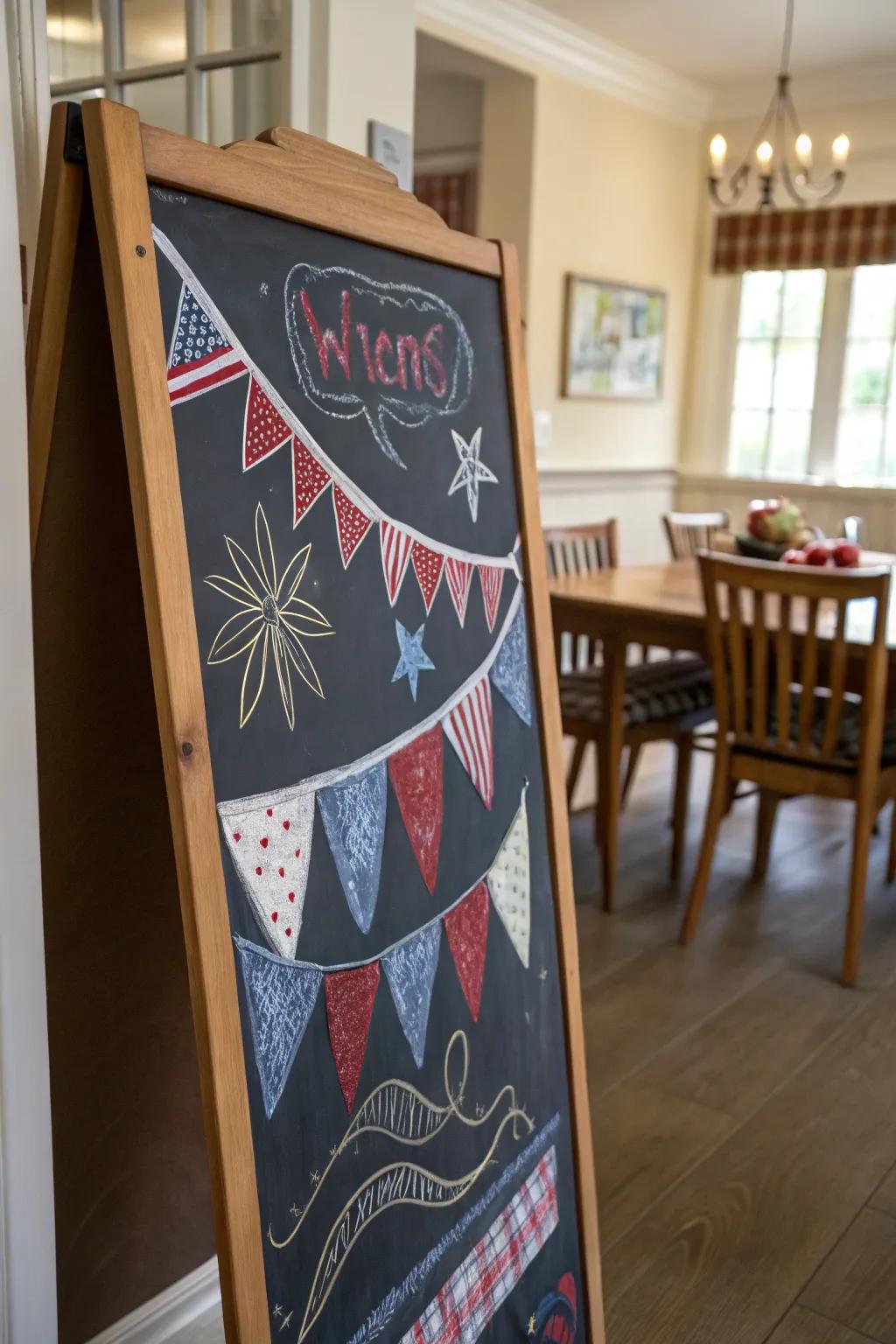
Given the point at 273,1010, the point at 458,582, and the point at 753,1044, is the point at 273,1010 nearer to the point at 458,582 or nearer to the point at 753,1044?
the point at 458,582

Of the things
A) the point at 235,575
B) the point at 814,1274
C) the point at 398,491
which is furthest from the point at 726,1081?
the point at 235,575

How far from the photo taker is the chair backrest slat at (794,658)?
2402mm

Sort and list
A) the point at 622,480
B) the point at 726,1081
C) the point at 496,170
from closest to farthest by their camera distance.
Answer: the point at 726,1081
the point at 496,170
the point at 622,480

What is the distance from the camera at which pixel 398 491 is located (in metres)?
1.17

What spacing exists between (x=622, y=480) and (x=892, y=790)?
2.90 m

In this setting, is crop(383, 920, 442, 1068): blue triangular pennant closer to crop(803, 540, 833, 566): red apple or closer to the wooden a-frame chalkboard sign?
the wooden a-frame chalkboard sign

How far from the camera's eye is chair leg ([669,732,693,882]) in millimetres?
3139

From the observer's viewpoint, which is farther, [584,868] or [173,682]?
[584,868]

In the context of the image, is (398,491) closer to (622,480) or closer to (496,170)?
(496,170)

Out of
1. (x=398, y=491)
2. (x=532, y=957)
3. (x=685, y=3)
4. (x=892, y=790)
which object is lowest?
(x=892, y=790)

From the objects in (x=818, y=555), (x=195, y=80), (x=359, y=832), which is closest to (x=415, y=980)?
(x=359, y=832)

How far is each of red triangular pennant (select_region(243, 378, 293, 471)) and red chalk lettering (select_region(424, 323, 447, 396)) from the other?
26 centimetres

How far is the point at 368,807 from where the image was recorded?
3.60 ft

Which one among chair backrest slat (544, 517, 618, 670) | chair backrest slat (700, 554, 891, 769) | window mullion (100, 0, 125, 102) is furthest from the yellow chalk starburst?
chair backrest slat (544, 517, 618, 670)
